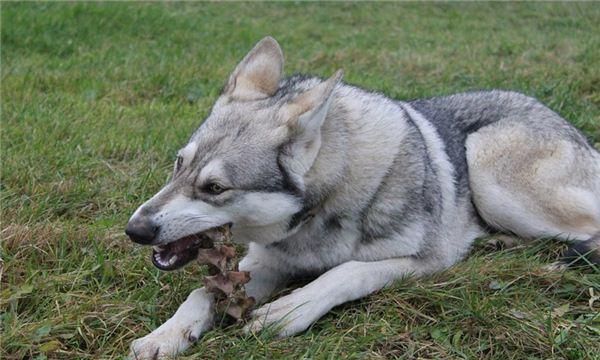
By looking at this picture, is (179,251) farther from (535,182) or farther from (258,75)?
→ (535,182)

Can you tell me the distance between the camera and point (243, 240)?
3.47 metres

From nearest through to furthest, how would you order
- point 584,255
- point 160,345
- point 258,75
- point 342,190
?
point 160,345 < point 342,190 < point 584,255 < point 258,75

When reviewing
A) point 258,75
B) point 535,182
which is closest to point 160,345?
point 258,75

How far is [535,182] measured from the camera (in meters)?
4.14

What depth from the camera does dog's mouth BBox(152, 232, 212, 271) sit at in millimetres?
3264

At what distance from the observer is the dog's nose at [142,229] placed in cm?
303

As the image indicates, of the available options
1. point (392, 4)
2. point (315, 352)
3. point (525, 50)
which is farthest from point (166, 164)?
point (392, 4)

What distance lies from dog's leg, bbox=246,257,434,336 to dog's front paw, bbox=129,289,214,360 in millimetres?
202

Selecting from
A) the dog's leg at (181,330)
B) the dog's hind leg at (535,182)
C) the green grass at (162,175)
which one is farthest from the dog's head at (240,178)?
the dog's hind leg at (535,182)

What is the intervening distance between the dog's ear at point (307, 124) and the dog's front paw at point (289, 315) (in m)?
0.55

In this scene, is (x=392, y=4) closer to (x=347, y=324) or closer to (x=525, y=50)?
(x=525, y=50)

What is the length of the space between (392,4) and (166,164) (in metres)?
10.6

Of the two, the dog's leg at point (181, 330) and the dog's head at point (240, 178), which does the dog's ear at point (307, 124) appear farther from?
the dog's leg at point (181, 330)

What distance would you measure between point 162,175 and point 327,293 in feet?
6.68
